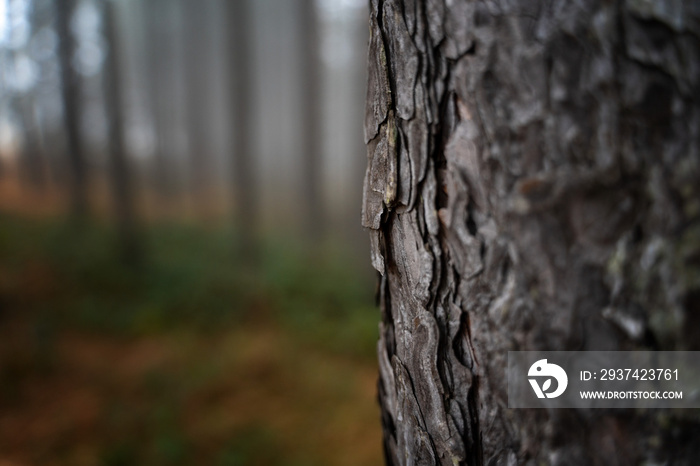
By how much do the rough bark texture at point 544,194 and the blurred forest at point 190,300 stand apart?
355cm

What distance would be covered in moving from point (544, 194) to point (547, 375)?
0.36 m

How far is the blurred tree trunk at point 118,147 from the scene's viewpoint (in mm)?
8758

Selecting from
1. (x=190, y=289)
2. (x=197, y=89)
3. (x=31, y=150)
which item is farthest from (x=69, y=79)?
(x=31, y=150)

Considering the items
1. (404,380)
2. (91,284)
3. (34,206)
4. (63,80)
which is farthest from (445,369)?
(34,206)

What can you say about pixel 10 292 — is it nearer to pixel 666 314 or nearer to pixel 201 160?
pixel 666 314

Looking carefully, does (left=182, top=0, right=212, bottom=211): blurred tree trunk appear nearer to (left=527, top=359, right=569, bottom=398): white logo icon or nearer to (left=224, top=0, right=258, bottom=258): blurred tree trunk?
(left=224, top=0, right=258, bottom=258): blurred tree trunk

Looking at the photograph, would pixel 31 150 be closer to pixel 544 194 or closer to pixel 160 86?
pixel 160 86

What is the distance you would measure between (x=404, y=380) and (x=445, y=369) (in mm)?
157

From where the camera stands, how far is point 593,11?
639 millimetres

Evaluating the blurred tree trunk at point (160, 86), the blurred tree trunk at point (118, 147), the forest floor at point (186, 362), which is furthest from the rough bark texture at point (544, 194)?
the blurred tree trunk at point (160, 86)

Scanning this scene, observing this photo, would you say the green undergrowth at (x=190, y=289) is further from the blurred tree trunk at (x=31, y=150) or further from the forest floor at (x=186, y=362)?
the blurred tree trunk at (x=31, y=150)

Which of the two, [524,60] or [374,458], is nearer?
[524,60]

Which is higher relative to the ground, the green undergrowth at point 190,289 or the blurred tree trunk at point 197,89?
the blurred tree trunk at point 197,89

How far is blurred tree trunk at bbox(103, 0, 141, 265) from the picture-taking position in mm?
8758
